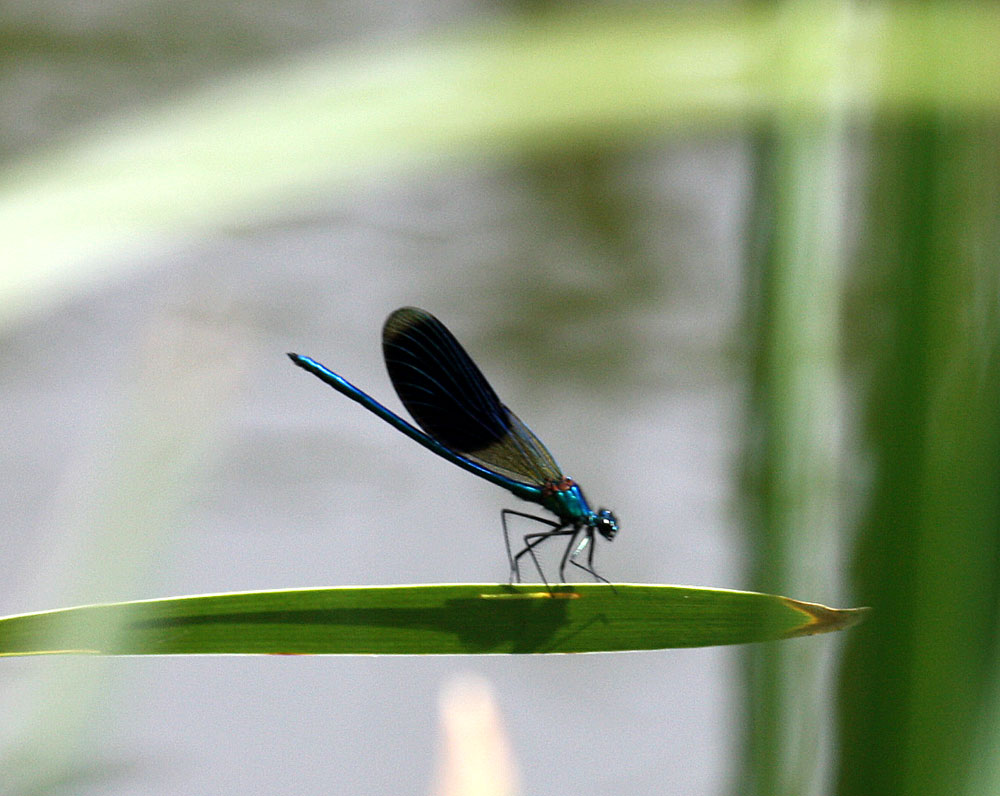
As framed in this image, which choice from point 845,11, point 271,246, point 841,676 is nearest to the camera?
point 841,676

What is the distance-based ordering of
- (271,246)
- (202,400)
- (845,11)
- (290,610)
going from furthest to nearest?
(271,246) → (202,400) → (290,610) → (845,11)

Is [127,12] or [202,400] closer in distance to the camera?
[202,400]

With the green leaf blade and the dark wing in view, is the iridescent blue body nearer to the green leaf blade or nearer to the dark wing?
the dark wing

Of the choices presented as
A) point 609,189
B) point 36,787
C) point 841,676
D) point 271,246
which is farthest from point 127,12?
point 841,676

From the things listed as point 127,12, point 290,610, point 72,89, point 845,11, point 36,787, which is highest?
point 127,12

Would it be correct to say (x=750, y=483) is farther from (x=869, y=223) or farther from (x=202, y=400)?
(x=202, y=400)

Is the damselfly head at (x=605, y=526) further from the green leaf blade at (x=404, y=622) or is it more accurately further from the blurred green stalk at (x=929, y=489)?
the blurred green stalk at (x=929, y=489)

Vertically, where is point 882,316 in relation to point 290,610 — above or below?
above

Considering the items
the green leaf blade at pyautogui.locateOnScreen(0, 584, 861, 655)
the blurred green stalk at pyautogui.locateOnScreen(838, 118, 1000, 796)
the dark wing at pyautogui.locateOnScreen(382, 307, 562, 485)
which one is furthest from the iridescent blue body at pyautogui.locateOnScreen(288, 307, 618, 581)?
the blurred green stalk at pyautogui.locateOnScreen(838, 118, 1000, 796)
